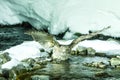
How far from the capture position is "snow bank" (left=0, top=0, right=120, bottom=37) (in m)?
12.2

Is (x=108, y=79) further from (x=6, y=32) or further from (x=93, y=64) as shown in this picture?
(x=6, y=32)

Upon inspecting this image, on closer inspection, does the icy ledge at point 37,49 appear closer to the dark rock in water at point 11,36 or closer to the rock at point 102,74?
the dark rock in water at point 11,36

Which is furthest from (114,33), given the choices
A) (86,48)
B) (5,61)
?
(5,61)

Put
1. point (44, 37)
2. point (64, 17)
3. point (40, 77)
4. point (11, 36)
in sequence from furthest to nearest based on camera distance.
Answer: point (11, 36)
point (64, 17)
point (44, 37)
point (40, 77)

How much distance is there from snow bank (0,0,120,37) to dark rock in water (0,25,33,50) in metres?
0.49

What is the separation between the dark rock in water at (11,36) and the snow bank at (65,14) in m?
0.49

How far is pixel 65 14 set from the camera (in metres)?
13.0

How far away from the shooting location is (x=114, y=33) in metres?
11.9

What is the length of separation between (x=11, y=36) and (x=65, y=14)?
6.49ft

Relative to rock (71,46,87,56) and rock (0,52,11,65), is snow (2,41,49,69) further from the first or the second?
rock (71,46,87,56)

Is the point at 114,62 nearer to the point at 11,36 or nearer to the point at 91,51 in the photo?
the point at 91,51

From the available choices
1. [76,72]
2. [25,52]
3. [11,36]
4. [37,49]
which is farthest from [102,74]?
[11,36]

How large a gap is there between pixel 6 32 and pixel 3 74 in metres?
6.41

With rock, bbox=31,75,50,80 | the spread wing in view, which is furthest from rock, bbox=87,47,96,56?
rock, bbox=31,75,50,80
